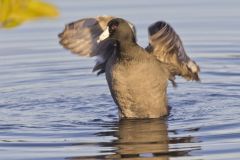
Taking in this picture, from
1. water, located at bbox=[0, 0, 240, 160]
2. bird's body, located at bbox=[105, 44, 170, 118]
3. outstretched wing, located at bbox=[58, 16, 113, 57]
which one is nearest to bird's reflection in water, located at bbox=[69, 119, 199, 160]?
water, located at bbox=[0, 0, 240, 160]

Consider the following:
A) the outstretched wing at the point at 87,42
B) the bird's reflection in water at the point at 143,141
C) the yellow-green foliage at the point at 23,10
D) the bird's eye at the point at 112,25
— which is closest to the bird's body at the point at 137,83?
the bird's reflection in water at the point at 143,141

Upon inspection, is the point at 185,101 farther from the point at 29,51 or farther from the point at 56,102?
the point at 29,51

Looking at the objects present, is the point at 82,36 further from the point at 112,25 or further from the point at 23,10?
the point at 23,10

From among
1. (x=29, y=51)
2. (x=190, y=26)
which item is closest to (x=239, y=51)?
(x=190, y=26)

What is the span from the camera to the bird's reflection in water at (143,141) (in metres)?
6.45

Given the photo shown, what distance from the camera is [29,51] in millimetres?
11859

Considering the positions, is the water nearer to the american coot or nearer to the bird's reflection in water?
the bird's reflection in water

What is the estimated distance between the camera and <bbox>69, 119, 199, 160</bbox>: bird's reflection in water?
6.45 metres

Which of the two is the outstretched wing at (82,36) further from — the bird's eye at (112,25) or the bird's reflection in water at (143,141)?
the bird's reflection in water at (143,141)

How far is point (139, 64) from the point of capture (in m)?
8.01

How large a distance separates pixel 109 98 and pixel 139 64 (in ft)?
5.69

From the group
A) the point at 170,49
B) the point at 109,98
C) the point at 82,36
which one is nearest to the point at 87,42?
the point at 82,36

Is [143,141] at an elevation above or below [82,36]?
below

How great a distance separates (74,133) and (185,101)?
2254 mm
